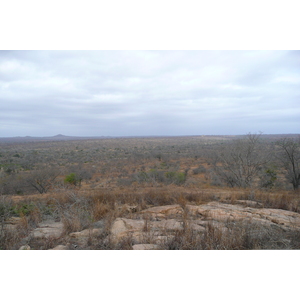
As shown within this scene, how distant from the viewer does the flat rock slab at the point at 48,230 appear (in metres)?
4.26

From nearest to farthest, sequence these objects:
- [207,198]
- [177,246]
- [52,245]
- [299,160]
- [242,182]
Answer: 1. [177,246]
2. [52,245]
3. [207,198]
4. [242,182]
5. [299,160]

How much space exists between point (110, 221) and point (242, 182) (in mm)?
10505

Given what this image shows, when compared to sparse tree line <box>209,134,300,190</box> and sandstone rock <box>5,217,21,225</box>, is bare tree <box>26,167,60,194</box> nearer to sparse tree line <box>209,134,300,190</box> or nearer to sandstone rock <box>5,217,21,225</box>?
sandstone rock <box>5,217,21,225</box>

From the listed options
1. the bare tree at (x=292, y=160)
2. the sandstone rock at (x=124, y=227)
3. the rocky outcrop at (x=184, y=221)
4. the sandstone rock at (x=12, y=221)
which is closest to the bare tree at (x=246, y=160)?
the bare tree at (x=292, y=160)

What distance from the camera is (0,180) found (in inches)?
515

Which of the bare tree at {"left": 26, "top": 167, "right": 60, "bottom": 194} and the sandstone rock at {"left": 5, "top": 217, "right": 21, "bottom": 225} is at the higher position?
the sandstone rock at {"left": 5, "top": 217, "right": 21, "bottom": 225}

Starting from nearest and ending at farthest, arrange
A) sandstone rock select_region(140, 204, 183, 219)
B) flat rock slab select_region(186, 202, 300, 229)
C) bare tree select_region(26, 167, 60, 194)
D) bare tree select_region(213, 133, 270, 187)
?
flat rock slab select_region(186, 202, 300, 229)
sandstone rock select_region(140, 204, 183, 219)
bare tree select_region(26, 167, 60, 194)
bare tree select_region(213, 133, 270, 187)

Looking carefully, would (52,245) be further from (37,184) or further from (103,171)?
(103,171)

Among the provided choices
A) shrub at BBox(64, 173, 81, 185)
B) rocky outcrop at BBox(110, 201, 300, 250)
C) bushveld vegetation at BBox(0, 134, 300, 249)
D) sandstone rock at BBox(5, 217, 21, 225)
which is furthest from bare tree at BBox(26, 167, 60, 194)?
rocky outcrop at BBox(110, 201, 300, 250)

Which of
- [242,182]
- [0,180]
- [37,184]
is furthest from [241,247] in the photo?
[0,180]

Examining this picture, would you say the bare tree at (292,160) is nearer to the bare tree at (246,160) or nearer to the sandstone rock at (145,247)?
the bare tree at (246,160)

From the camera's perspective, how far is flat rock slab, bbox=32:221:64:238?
14.0 feet

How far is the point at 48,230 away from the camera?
4.67 m

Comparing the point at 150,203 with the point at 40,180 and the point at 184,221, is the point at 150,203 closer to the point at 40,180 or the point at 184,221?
the point at 184,221
